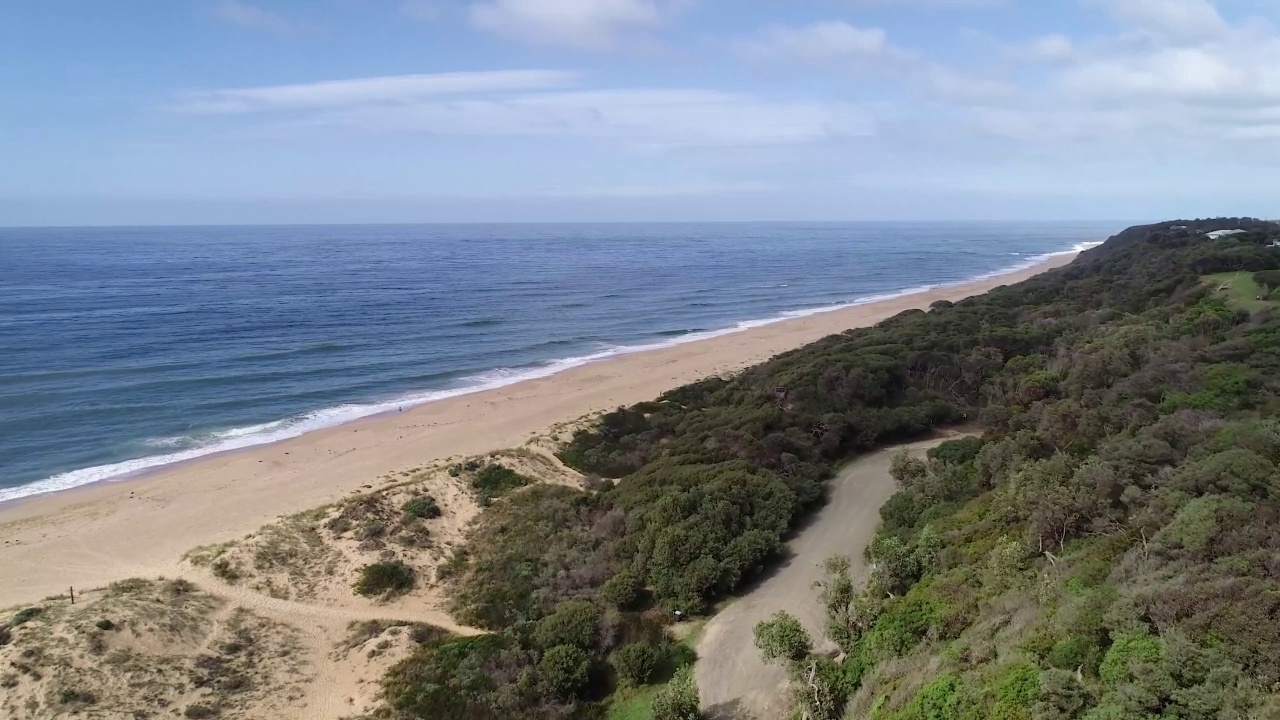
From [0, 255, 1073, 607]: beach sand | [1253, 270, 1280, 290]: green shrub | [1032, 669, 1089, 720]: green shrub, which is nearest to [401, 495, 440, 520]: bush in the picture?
[0, 255, 1073, 607]: beach sand

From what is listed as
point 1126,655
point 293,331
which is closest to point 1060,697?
point 1126,655

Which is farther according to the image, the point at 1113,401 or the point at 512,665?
the point at 1113,401

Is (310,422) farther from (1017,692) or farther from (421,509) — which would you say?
(1017,692)

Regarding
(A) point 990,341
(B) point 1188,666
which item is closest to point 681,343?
(A) point 990,341

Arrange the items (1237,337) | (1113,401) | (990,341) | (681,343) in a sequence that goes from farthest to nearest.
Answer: (681,343)
(990,341)
(1237,337)
(1113,401)

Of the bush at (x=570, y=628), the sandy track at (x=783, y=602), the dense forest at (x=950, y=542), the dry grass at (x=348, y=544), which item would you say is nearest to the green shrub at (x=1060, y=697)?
the dense forest at (x=950, y=542)

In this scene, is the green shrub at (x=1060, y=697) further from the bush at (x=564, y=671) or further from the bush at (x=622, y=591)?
the bush at (x=622, y=591)

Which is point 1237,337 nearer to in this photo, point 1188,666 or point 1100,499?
point 1100,499
